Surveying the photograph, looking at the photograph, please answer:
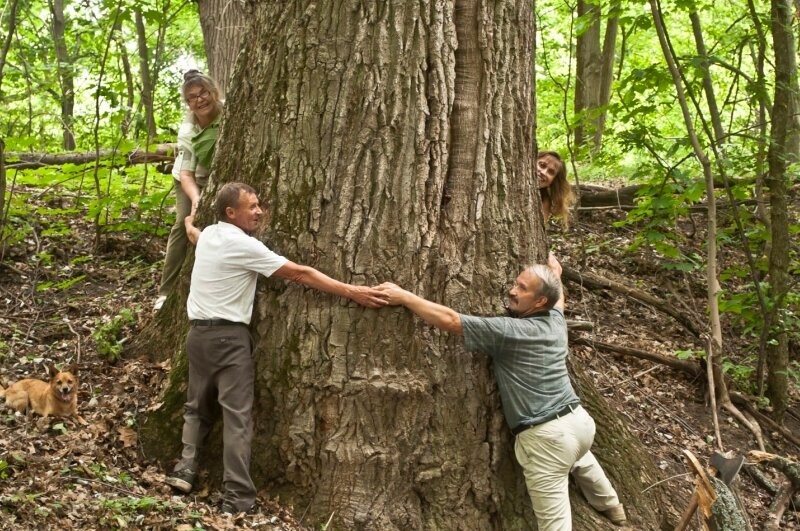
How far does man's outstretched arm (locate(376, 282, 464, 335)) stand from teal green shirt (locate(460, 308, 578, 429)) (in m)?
0.06

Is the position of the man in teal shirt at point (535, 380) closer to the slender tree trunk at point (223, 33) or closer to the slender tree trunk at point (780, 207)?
the slender tree trunk at point (780, 207)

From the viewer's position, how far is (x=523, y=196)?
15.8 ft

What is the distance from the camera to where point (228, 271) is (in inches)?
175

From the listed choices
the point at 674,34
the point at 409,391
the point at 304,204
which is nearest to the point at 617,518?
the point at 409,391

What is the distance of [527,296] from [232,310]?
185 centimetres

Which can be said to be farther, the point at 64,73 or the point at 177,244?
the point at 64,73

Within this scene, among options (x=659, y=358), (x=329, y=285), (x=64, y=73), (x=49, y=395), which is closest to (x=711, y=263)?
(x=659, y=358)

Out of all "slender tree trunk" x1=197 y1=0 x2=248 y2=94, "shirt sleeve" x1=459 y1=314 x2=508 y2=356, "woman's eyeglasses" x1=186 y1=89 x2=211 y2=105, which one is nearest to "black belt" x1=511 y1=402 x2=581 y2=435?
"shirt sleeve" x1=459 y1=314 x2=508 y2=356

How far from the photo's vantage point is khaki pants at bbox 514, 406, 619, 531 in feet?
14.3

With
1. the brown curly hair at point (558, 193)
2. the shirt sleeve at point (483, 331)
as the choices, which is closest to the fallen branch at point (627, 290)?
the brown curly hair at point (558, 193)

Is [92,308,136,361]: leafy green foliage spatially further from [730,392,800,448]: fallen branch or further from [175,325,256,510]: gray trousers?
[730,392,800,448]: fallen branch

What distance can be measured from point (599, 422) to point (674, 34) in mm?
16712

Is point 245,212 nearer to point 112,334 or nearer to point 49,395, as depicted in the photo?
point 49,395

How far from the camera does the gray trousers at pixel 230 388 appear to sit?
4.41 metres
